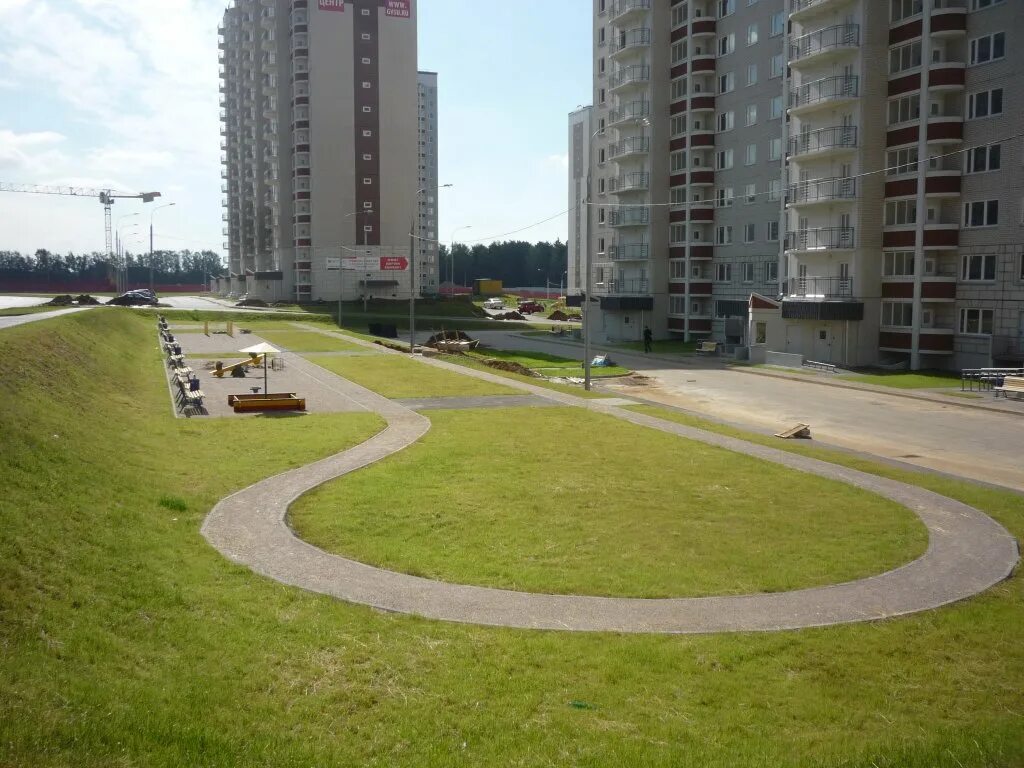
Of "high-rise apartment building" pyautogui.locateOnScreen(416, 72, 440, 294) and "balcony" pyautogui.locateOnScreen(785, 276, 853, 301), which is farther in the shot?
"high-rise apartment building" pyautogui.locateOnScreen(416, 72, 440, 294)

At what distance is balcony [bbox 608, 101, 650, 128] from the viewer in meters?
74.8

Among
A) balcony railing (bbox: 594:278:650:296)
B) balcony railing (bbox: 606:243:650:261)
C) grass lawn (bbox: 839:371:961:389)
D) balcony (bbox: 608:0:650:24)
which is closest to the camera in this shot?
grass lawn (bbox: 839:371:961:389)

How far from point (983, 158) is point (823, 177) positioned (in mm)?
9751

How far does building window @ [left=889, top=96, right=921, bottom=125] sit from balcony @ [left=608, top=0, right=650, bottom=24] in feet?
89.0

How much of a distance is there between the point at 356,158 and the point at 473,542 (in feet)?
326

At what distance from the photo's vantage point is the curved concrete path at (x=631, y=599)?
1227 centimetres

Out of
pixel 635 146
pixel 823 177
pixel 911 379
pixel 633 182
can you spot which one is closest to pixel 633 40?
pixel 635 146

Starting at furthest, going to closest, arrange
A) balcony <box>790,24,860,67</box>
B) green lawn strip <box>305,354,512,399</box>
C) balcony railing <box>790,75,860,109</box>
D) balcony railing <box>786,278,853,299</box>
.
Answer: balcony railing <box>786,278,853,299</box>, balcony railing <box>790,75,860,109</box>, balcony <box>790,24,860,67</box>, green lawn strip <box>305,354,512,399</box>

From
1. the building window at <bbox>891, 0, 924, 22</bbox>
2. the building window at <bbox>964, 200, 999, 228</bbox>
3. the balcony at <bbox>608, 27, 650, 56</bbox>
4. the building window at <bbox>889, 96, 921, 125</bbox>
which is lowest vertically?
the building window at <bbox>964, 200, 999, 228</bbox>

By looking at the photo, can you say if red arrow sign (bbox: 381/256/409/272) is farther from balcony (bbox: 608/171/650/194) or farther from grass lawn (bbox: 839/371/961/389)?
grass lawn (bbox: 839/371/961/389)

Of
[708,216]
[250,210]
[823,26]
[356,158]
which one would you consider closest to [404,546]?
[823,26]

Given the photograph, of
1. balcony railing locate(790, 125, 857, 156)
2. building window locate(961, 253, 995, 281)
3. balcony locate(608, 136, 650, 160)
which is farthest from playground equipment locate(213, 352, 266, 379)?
balcony locate(608, 136, 650, 160)

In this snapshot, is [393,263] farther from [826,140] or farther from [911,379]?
[911,379]

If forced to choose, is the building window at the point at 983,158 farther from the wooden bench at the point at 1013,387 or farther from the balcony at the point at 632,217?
the balcony at the point at 632,217
